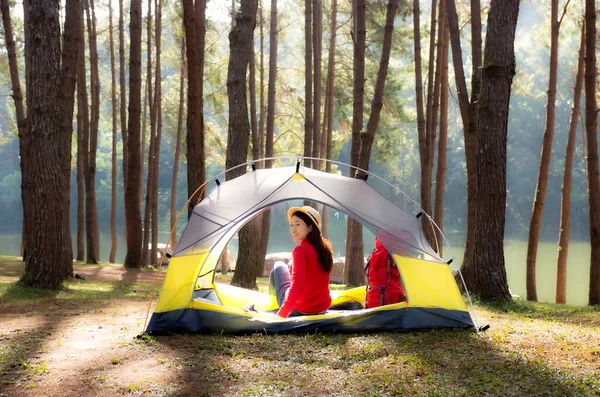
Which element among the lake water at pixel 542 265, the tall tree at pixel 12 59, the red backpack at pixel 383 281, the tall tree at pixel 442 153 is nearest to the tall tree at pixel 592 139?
the tall tree at pixel 442 153

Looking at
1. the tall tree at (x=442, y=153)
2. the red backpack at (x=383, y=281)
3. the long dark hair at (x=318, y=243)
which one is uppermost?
the tall tree at (x=442, y=153)

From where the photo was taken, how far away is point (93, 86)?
16.1 metres

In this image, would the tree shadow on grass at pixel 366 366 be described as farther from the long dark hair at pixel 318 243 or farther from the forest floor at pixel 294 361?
the long dark hair at pixel 318 243

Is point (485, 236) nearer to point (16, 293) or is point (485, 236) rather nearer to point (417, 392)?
point (417, 392)

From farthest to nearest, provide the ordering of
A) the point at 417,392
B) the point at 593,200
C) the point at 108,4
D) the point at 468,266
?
the point at 108,4
the point at 593,200
the point at 468,266
the point at 417,392

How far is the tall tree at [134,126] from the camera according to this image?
38.9ft

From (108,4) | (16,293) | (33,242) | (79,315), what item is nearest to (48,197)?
(33,242)

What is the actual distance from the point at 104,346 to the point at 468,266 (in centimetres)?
497

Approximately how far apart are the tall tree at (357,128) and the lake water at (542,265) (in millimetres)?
6260

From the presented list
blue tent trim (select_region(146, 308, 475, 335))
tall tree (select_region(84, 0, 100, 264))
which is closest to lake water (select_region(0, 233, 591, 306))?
tall tree (select_region(84, 0, 100, 264))

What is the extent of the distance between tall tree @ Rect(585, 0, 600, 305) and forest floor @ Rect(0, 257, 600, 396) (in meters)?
3.61

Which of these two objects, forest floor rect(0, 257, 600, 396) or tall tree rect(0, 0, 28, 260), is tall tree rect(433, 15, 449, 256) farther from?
tall tree rect(0, 0, 28, 260)

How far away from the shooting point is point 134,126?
11906 millimetres

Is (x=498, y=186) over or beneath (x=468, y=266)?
over
